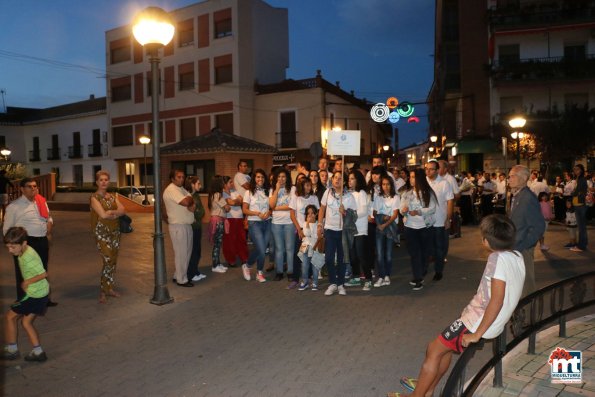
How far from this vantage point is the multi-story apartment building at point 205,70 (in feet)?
111

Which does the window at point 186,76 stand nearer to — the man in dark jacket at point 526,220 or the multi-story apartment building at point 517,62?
the multi-story apartment building at point 517,62

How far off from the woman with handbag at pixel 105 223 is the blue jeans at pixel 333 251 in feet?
10.1

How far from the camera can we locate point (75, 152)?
145ft

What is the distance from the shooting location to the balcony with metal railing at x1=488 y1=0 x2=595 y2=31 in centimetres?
3000

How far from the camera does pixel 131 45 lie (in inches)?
1534

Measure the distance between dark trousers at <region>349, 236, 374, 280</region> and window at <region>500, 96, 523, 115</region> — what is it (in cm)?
2675

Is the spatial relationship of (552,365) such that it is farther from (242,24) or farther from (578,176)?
(242,24)

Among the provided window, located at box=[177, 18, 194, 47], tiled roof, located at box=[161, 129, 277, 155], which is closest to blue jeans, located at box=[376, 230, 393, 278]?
tiled roof, located at box=[161, 129, 277, 155]

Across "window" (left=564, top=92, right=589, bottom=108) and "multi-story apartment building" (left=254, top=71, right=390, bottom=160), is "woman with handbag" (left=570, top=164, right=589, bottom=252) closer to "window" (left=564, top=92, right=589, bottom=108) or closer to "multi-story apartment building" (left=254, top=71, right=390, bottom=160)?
"multi-story apartment building" (left=254, top=71, right=390, bottom=160)

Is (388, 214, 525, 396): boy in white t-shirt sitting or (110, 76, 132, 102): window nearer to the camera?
(388, 214, 525, 396): boy in white t-shirt sitting

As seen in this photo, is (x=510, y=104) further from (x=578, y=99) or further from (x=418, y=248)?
(x=418, y=248)

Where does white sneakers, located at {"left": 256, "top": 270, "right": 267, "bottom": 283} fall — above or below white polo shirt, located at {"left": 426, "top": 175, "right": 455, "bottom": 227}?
below

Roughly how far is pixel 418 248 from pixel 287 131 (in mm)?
26884

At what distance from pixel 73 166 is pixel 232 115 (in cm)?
1972
